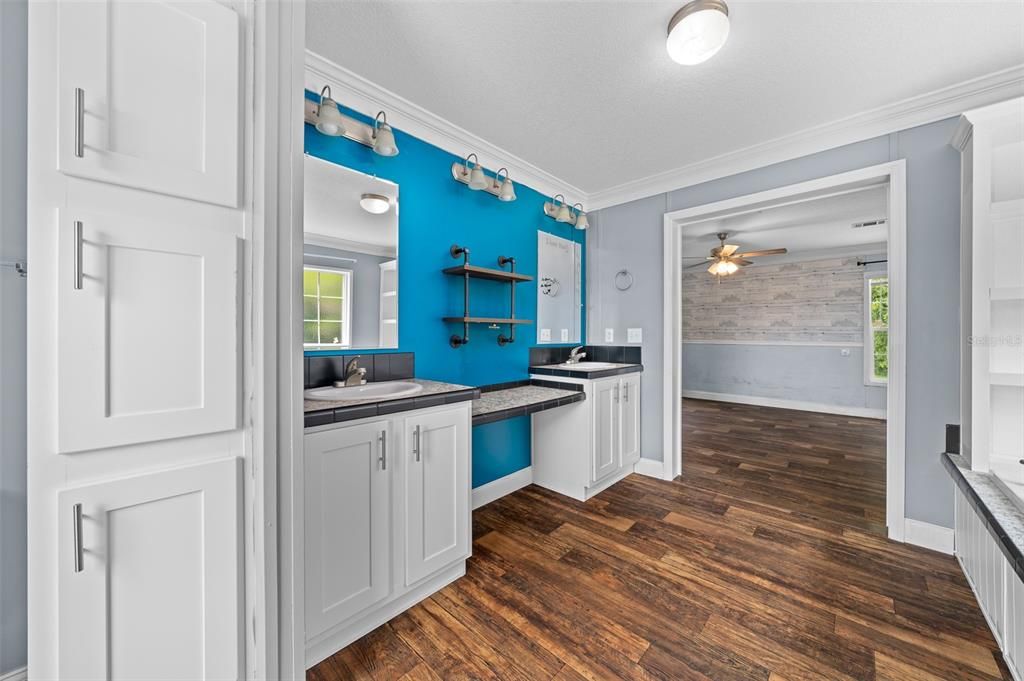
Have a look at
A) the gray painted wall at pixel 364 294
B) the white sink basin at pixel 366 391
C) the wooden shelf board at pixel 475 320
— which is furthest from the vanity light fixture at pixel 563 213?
the white sink basin at pixel 366 391

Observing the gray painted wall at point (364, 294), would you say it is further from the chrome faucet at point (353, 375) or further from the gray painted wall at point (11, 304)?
the gray painted wall at point (11, 304)

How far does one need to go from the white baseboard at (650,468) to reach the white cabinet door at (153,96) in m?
3.26

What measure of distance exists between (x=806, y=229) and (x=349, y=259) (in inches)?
206

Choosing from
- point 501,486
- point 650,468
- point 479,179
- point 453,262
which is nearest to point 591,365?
point 650,468

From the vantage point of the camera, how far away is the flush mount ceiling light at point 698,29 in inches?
57.8

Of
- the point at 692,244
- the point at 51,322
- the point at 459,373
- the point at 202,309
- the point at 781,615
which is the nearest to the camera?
the point at 51,322

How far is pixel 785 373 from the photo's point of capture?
6.20m

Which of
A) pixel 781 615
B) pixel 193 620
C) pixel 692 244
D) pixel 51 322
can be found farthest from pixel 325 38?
pixel 692 244

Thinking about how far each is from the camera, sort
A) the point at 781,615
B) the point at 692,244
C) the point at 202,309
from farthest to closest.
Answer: the point at 692,244 → the point at 781,615 → the point at 202,309

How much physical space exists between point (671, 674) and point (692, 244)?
522 centimetres

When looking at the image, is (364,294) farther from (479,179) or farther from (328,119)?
→ (479,179)

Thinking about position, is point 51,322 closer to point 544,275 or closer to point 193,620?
point 193,620

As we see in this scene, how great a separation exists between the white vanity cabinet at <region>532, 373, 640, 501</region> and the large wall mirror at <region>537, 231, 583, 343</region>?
56 cm

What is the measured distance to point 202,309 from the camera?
0.91m
